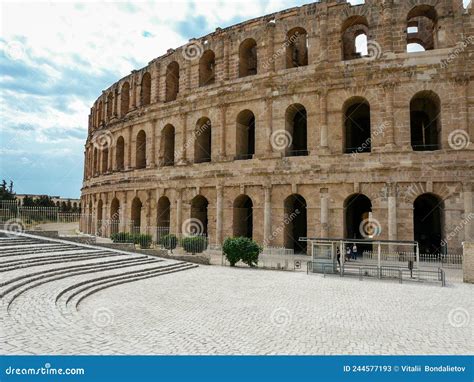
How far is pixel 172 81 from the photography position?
94.1ft

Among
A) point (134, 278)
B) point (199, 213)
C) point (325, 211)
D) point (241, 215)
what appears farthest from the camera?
point (199, 213)

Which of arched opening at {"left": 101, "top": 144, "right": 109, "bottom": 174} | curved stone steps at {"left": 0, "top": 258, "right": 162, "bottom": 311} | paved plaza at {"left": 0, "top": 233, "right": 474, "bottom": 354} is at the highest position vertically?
arched opening at {"left": 101, "top": 144, "right": 109, "bottom": 174}

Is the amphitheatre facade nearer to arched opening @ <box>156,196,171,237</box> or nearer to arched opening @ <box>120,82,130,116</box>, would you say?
arched opening @ <box>156,196,171,237</box>

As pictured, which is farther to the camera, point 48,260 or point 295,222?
point 295,222

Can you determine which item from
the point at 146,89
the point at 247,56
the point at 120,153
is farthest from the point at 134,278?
the point at 120,153

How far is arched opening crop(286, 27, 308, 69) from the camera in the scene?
915 inches

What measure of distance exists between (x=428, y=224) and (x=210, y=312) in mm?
Answer: 19984

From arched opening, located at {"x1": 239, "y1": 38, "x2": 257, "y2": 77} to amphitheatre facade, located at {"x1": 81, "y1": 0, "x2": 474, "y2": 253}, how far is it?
99mm

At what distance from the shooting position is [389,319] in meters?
8.79

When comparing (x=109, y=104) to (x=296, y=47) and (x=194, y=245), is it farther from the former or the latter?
(x=194, y=245)

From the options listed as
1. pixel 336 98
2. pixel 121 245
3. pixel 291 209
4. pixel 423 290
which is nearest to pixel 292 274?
pixel 423 290

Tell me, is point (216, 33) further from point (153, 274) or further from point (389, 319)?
point (389, 319)

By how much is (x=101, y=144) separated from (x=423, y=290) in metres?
31.3

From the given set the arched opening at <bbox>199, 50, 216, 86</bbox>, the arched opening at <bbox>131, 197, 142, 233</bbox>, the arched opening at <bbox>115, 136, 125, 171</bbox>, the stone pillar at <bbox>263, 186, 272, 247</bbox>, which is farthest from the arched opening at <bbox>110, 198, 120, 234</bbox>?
the stone pillar at <bbox>263, 186, 272, 247</bbox>
